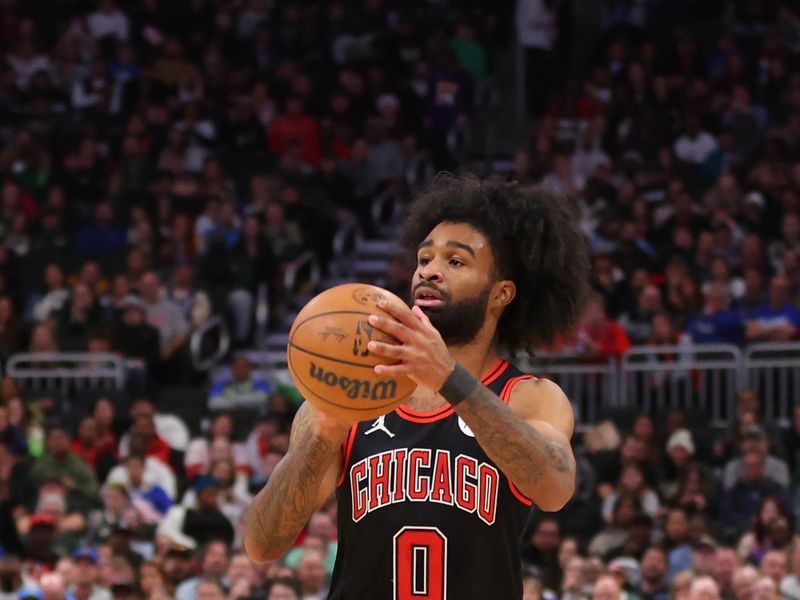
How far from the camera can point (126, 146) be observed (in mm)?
18391

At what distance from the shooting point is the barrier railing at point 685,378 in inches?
555

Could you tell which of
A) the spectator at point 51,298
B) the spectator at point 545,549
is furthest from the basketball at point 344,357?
the spectator at point 51,298

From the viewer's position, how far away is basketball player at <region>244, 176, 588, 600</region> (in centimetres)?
472

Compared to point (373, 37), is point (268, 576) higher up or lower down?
lower down

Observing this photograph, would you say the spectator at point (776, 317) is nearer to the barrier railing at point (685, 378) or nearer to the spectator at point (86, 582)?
the barrier railing at point (685, 378)

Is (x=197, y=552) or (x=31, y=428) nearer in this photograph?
(x=197, y=552)

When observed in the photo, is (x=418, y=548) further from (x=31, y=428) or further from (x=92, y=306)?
(x=92, y=306)

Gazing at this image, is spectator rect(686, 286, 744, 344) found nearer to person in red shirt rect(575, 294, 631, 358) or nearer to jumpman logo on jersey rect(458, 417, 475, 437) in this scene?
person in red shirt rect(575, 294, 631, 358)

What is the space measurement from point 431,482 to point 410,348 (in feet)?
2.45

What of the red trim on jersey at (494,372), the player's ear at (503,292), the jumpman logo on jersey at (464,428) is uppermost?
the player's ear at (503,292)

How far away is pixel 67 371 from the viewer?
583 inches

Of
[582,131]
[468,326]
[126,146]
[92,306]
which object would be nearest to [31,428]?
[92,306]

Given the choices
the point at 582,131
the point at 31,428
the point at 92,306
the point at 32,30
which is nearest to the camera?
the point at 31,428

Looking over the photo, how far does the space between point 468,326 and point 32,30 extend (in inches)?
651
